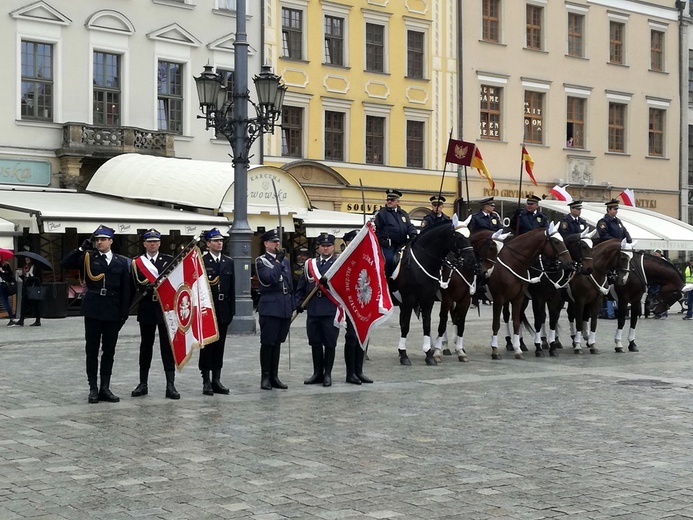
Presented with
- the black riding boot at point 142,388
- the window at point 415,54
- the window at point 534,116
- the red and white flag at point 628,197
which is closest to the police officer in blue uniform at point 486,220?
the black riding boot at point 142,388

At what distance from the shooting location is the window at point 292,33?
37406mm

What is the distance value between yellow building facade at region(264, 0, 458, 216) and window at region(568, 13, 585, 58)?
6.56m

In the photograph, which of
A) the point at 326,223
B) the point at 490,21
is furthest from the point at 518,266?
the point at 490,21

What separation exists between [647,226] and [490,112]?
26.1 feet

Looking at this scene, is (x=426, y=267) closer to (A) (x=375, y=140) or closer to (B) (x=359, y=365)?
(B) (x=359, y=365)

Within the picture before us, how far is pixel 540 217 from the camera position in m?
20.5

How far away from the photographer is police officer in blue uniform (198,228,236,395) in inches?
502

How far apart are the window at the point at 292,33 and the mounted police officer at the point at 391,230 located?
21.3 meters

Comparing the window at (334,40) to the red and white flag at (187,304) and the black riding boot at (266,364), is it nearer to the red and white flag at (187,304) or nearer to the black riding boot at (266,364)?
the black riding boot at (266,364)

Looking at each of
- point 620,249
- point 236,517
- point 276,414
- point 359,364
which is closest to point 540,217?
point 620,249

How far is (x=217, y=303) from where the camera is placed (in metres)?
12.8

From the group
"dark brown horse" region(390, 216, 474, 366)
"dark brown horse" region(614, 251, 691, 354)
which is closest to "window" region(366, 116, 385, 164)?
"dark brown horse" region(614, 251, 691, 354)

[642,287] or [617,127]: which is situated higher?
A: [617,127]

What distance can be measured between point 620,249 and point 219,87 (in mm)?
7715
